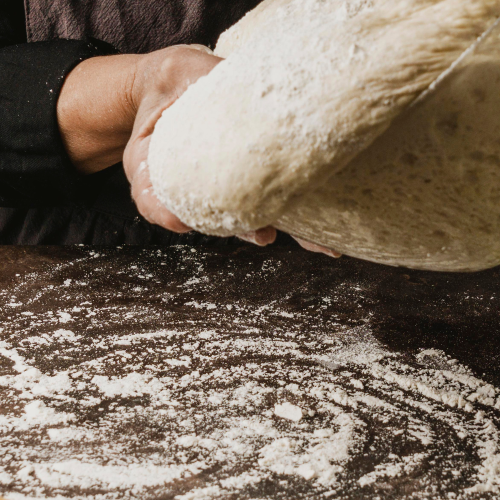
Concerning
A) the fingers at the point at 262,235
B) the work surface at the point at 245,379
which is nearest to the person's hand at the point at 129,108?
the fingers at the point at 262,235

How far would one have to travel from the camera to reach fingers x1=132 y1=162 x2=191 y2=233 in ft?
1.94

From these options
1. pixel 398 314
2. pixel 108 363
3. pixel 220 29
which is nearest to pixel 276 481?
pixel 108 363

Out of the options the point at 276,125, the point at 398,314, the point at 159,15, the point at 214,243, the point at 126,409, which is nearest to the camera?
the point at 276,125

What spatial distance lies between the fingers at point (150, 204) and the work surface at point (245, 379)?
0.23 meters

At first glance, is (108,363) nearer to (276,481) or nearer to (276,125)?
(276,481)

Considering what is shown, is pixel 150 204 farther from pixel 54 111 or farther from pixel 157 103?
pixel 54 111

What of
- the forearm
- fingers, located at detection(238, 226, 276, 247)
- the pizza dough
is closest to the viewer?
the pizza dough

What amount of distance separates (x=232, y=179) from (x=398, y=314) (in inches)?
21.9

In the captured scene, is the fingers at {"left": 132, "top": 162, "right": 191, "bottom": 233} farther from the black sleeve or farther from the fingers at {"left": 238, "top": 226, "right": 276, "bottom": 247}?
the black sleeve

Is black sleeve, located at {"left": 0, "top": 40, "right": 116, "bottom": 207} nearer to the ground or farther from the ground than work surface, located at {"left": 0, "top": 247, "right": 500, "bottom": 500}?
farther from the ground

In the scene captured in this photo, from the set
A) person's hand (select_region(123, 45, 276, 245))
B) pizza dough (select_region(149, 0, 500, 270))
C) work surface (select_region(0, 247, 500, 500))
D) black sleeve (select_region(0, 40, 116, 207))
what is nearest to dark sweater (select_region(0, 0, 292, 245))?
black sleeve (select_region(0, 40, 116, 207))

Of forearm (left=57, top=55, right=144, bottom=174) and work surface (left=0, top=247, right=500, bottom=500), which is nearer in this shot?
work surface (left=0, top=247, right=500, bottom=500)

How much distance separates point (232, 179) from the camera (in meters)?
0.44

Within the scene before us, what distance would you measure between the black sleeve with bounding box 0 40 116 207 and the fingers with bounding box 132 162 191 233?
0.36 meters
